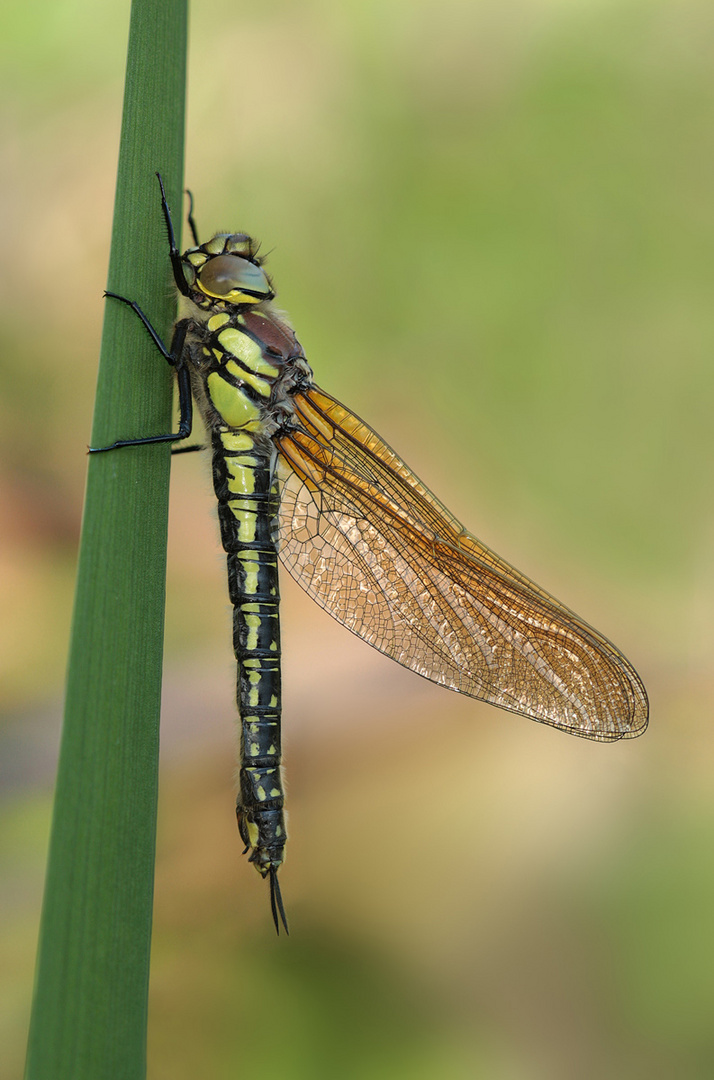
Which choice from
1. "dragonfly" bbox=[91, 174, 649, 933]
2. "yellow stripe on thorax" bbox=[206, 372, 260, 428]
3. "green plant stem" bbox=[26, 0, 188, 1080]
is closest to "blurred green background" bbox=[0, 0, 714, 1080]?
"dragonfly" bbox=[91, 174, 649, 933]

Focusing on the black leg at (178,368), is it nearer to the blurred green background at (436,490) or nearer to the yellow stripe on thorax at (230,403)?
the yellow stripe on thorax at (230,403)

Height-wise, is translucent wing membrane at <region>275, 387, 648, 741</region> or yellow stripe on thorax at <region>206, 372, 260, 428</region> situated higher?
yellow stripe on thorax at <region>206, 372, 260, 428</region>

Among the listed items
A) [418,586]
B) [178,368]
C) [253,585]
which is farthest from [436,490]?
[178,368]

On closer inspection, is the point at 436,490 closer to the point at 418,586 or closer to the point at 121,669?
the point at 418,586

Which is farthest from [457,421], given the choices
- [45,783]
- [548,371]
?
[45,783]

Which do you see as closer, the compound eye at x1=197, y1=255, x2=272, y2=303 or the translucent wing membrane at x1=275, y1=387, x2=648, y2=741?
the compound eye at x1=197, y1=255, x2=272, y2=303

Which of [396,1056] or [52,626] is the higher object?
[52,626]

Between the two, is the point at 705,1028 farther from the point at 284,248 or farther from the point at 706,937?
the point at 284,248

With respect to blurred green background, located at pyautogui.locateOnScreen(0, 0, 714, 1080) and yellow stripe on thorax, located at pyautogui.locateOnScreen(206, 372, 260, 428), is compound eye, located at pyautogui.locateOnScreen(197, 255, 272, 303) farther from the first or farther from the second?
blurred green background, located at pyautogui.locateOnScreen(0, 0, 714, 1080)
